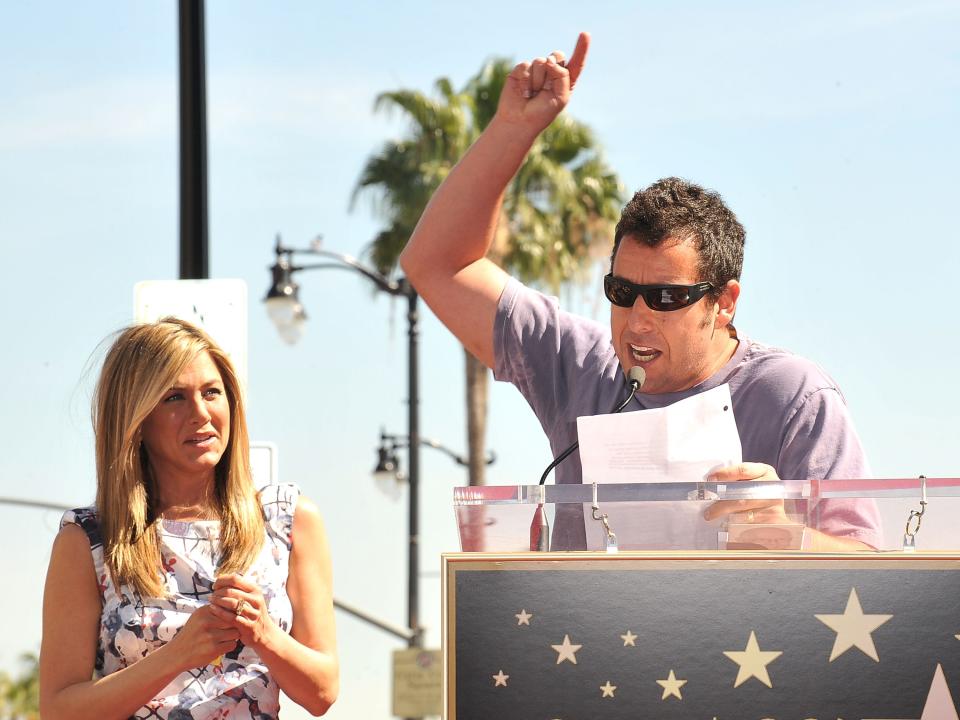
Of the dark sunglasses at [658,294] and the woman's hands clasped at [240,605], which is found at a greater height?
the dark sunglasses at [658,294]

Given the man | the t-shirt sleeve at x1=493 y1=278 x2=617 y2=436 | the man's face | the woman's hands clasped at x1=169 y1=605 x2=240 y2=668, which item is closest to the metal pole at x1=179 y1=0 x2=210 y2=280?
the man

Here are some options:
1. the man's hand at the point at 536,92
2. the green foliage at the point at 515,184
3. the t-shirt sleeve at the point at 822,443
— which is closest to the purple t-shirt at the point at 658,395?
the t-shirt sleeve at the point at 822,443

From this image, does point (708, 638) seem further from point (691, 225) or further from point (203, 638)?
point (203, 638)

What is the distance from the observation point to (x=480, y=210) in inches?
117

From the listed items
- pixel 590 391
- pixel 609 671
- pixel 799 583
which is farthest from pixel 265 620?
pixel 799 583

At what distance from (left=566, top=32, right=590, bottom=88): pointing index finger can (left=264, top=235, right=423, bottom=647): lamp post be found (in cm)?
1076

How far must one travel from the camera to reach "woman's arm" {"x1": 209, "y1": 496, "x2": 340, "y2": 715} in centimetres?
259

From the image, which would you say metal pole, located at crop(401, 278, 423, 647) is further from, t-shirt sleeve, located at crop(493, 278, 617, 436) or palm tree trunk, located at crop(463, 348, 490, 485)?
t-shirt sleeve, located at crop(493, 278, 617, 436)

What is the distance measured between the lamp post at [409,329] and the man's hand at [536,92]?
10.8 metres

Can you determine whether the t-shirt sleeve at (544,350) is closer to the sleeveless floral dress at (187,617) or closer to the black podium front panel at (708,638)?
the sleeveless floral dress at (187,617)

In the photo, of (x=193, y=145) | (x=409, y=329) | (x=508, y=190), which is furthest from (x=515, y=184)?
(x=193, y=145)

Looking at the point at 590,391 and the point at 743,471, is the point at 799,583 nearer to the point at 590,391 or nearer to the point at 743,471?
the point at 743,471

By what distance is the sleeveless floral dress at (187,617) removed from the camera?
2.80 m

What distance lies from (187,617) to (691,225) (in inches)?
53.3
